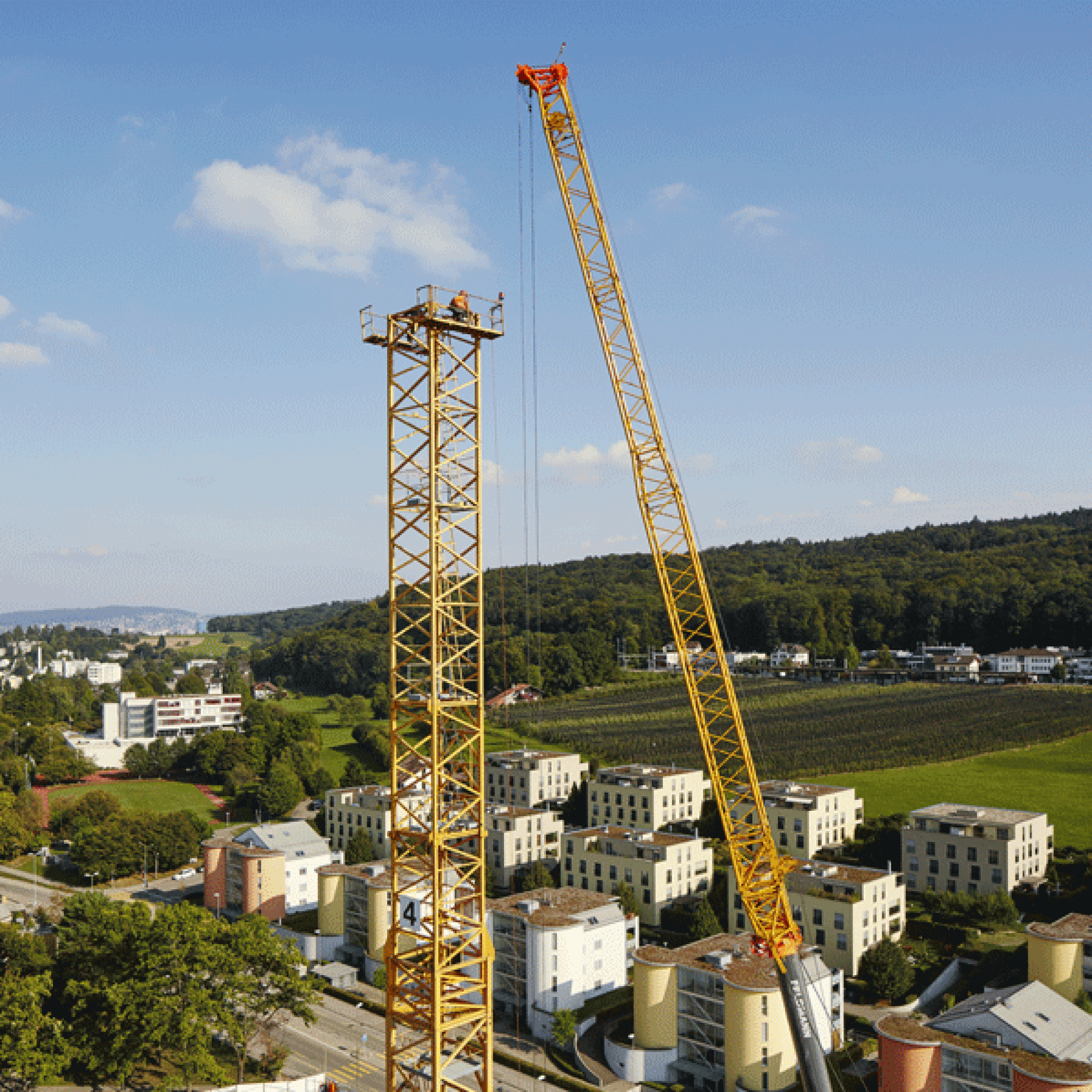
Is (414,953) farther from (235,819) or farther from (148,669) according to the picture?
(148,669)

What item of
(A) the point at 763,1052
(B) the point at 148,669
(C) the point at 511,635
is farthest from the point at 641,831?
(B) the point at 148,669

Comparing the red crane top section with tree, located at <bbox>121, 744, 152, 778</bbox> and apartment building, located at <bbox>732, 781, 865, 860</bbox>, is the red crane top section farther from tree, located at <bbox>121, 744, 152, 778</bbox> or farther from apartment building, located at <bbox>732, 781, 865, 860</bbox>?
tree, located at <bbox>121, 744, 152, 778</bbox>

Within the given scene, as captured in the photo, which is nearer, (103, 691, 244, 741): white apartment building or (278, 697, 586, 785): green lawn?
(278, 697, 586, 785): green lawn

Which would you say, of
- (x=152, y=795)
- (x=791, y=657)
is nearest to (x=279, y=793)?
(x=152, y=795)

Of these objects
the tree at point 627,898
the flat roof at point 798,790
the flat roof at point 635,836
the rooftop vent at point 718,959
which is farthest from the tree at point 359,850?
the rooftop vent at point 718,959

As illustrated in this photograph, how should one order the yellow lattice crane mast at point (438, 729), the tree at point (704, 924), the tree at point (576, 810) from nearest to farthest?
the yellow lattice crane mast at point (438, 729)
the tree at point (704, 924)
the tree at point (576, 810)

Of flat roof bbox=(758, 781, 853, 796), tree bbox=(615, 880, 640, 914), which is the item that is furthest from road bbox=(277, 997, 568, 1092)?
flat roof bbox=(758, 781, 853, 796)

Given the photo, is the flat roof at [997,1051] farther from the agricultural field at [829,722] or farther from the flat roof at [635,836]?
the agricultural field at [829,722]
